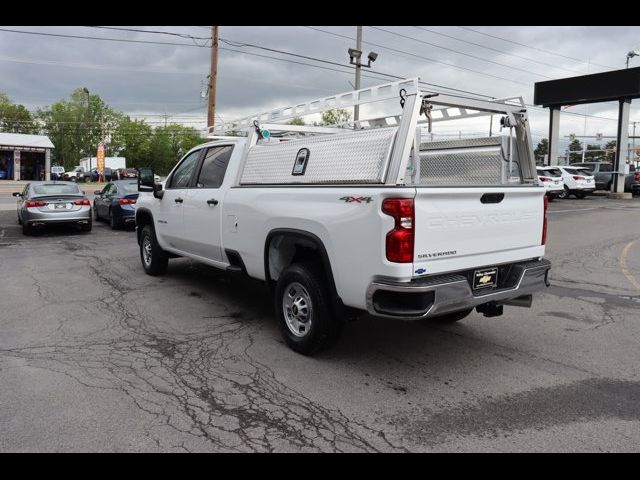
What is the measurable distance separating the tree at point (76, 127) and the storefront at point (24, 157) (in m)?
27.6

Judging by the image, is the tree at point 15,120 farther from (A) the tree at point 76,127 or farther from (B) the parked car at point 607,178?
(B) the parked car at point 607,178

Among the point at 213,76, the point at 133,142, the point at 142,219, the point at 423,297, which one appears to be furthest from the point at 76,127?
the point at 423,297

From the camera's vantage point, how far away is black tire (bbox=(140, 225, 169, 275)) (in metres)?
8.15

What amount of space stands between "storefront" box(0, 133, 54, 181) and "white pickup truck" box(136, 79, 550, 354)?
2207 inches

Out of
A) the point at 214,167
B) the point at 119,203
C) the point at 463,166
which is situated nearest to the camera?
the point at 463,166

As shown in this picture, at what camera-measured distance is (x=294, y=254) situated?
5250 mm

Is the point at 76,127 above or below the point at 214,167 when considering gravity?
above

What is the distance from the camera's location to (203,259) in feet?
22.2

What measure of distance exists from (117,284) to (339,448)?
560cm

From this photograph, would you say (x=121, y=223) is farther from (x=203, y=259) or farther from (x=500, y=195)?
(x=500, y=195)

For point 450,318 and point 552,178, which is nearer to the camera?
point 450,318

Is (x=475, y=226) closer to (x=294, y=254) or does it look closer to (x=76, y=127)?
(x=294, y=254)

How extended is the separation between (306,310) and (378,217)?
4.26 feet
